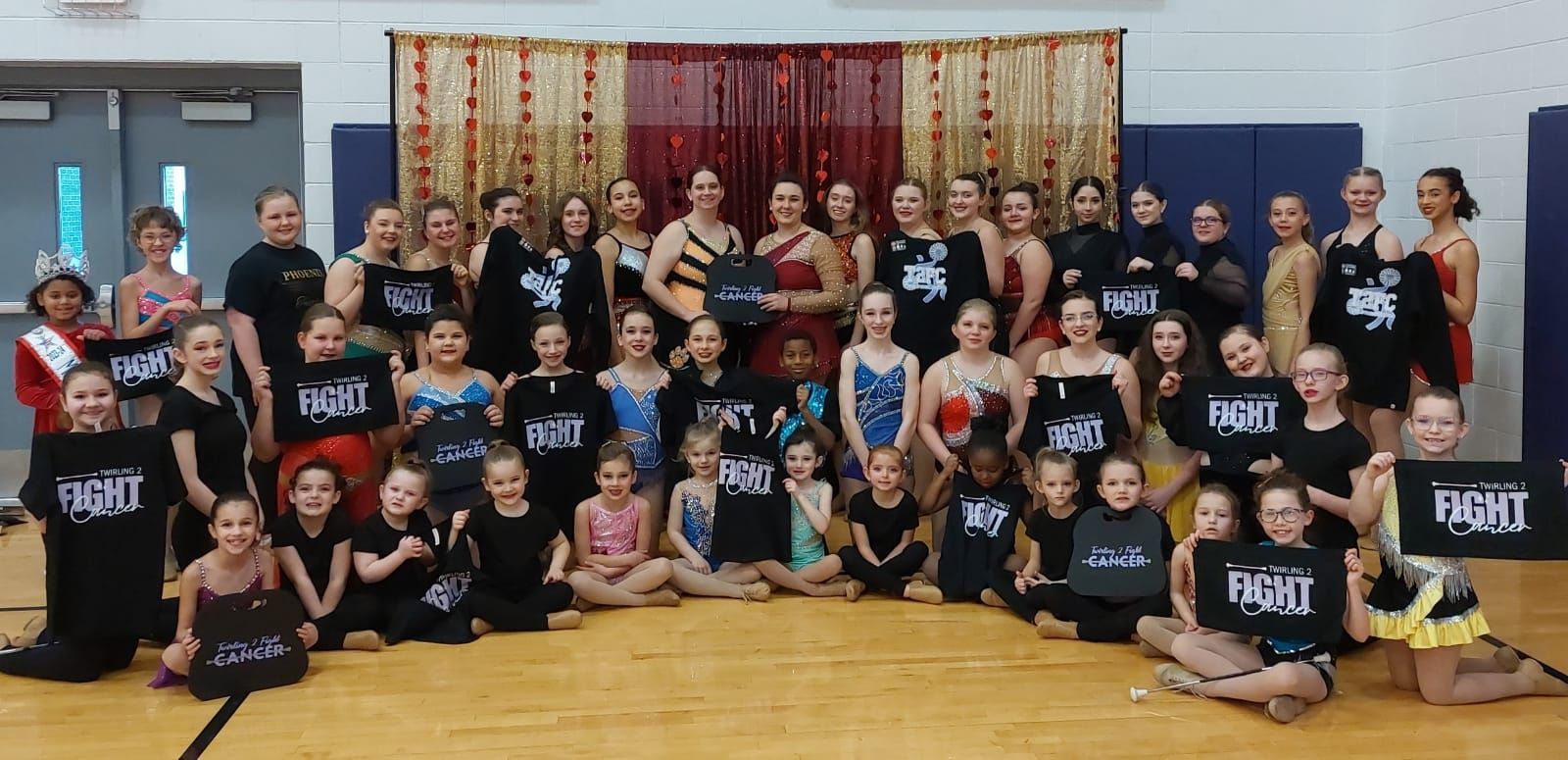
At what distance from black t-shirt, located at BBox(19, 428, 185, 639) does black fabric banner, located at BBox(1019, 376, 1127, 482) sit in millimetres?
3179

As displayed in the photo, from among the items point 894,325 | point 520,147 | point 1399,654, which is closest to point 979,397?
point 894,325

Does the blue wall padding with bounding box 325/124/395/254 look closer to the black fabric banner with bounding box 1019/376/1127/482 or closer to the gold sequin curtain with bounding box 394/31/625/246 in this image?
the gold sequin curtain with bounding box 394/31/625/246

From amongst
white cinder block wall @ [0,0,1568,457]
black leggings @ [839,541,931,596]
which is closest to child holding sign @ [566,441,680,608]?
black leggings @ [839,541,931,596]

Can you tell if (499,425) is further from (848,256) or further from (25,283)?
(25,283)

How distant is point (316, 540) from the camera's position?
4406 millimetres

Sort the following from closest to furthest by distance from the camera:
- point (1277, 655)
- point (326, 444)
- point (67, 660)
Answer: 1. point (1277, 655)
2. point (67, 660)
3. point (326, 444)

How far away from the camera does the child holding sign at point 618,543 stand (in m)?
4.83

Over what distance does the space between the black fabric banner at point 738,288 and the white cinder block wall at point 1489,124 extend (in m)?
3.65

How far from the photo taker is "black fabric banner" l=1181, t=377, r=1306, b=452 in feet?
14.9

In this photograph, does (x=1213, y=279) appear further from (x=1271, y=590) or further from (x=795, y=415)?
(x=1271, y=590)

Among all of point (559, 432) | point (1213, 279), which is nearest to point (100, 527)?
point (559, 432)

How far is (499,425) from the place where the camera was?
200 inches

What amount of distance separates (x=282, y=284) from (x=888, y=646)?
2.82 metres

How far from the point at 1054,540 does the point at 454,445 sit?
2275 millimetres
